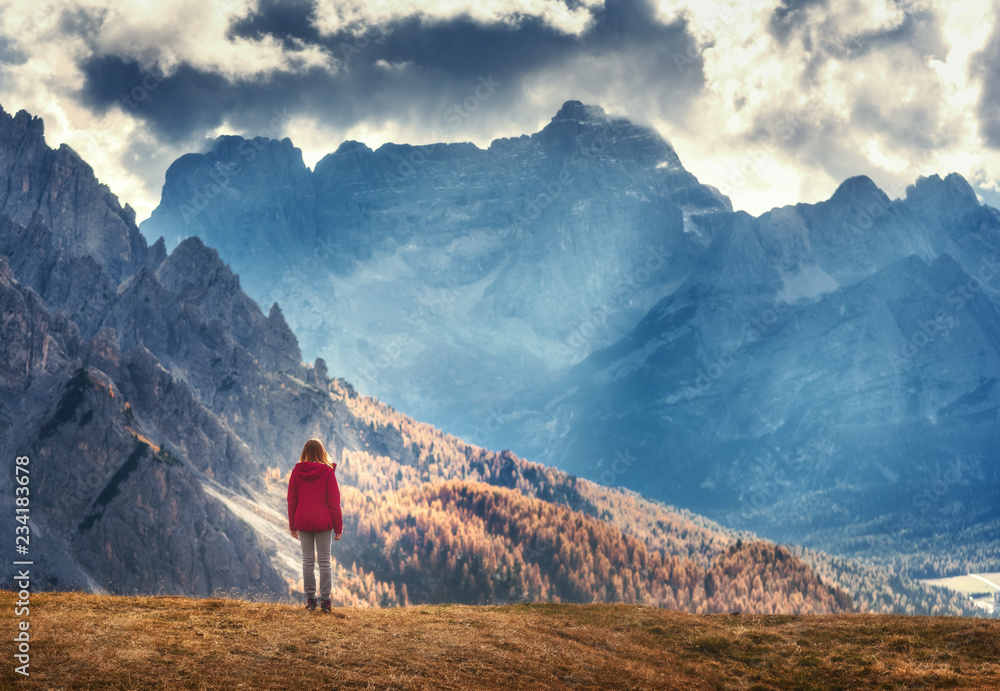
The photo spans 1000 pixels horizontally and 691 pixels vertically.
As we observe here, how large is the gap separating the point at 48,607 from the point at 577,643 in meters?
19.6

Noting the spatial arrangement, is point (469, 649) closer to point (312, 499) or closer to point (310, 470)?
point (312, 499)

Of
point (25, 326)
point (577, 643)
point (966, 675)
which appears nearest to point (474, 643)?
point (577, 643)

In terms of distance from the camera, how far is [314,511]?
3047 centimetres

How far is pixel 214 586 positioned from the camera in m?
156

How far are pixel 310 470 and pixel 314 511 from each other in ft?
5.27

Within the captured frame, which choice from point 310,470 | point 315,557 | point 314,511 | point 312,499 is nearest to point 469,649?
point 315,557

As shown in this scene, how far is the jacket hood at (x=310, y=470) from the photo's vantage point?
3056 cm

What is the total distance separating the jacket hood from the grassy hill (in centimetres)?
526

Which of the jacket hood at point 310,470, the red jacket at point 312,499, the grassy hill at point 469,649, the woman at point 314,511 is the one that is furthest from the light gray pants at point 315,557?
the jacket hood at point 310,470

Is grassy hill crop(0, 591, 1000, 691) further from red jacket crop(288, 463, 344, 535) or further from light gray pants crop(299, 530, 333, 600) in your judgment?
red jacket crop(288, 463, 344, 535)

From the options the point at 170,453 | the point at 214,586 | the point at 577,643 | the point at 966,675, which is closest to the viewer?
the point at 966,675

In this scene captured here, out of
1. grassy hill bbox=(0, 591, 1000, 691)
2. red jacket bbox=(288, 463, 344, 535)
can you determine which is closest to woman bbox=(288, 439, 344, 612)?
red jacket bbox=(288, 463, 344, 535)

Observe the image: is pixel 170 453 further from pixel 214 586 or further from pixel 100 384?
pixel 214 586

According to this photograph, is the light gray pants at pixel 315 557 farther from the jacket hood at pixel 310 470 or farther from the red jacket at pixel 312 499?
the jacket hood at pixel 310 470
